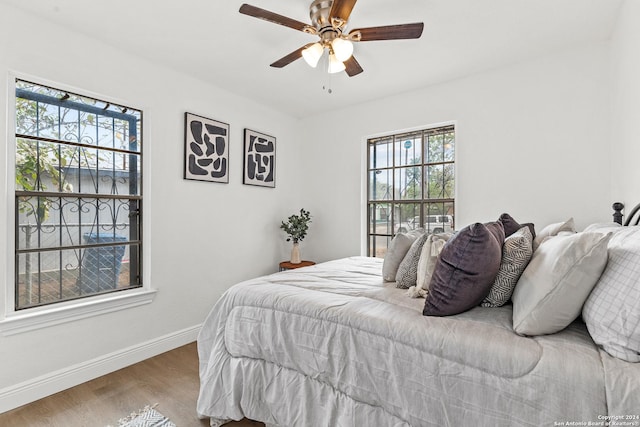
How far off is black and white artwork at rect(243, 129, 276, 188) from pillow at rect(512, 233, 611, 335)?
307 cm

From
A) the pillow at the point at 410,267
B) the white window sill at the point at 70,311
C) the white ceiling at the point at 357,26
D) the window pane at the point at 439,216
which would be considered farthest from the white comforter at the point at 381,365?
the white ceiling at the point at 357,26

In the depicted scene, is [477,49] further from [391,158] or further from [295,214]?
[295,214]

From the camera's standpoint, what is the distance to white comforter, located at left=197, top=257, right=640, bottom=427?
96cm

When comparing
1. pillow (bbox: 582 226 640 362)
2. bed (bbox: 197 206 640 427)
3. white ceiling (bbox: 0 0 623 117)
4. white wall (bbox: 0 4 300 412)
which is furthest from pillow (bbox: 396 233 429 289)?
white wall (bbox: 0 4 300 412)

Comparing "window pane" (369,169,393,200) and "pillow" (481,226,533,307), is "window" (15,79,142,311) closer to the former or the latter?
"window pane" (369,169,393,200)

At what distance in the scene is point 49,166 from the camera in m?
2.28

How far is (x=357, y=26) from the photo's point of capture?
229 centimetres

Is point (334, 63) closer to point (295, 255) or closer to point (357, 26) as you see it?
point (357, 26)

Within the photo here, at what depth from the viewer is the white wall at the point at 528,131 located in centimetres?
253

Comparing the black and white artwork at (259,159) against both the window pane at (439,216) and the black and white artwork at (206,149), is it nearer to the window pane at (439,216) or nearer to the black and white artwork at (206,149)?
the black and white artwork at (206,149)

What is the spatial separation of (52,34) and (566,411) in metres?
3.43

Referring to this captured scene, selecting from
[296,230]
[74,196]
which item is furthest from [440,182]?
[74,196]

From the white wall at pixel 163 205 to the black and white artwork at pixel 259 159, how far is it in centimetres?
9

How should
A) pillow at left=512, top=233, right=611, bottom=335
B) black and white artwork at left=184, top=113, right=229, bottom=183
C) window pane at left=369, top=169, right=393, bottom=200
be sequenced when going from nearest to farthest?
pillow at left=512, top=233, right=611, bottom=335 → black and white artwork at left=184, top=113, right=229, bottom=183 → window pane at left=369, top=169, right=393, bottom=200
